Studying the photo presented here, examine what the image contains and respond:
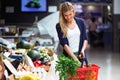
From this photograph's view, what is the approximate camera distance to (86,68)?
3.38 m

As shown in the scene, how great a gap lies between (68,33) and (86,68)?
3.85 feet

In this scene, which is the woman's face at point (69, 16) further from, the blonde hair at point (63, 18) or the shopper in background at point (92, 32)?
the shopper in background at point (92, 32)

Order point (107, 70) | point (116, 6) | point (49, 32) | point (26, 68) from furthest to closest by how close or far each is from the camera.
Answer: point (116, 6) → point (107, 70) → point (49, 32) → point (26, 68)

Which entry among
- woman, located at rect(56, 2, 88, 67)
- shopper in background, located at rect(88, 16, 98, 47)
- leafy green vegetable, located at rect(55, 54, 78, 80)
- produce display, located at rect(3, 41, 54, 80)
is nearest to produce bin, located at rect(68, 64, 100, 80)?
leafy green vegetable, located at rect(55, 54, 78, 80)

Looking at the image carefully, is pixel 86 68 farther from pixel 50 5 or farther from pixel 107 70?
pixel 50 5

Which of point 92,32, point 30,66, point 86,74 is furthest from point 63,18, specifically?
point 92,32

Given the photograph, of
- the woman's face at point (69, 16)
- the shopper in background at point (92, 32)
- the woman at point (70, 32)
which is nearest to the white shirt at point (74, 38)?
the woman at point (70, 32)

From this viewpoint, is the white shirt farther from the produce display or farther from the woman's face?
the produce display

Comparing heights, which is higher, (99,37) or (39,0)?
(39,0)

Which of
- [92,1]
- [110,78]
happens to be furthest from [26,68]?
[92,1]

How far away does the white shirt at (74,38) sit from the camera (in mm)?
4503

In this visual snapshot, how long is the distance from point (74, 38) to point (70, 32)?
0.35ft

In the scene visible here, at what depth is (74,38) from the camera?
A: 4551 millimetres

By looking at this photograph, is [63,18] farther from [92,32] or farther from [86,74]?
[92,32]
